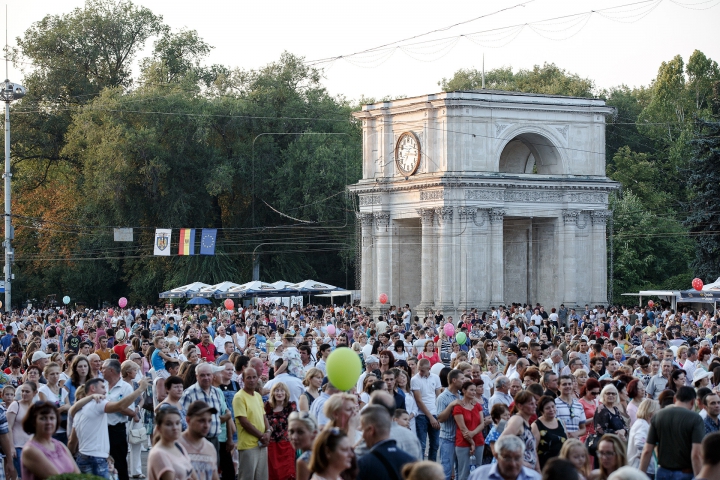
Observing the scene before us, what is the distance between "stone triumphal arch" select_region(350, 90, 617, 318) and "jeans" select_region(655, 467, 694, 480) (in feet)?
133

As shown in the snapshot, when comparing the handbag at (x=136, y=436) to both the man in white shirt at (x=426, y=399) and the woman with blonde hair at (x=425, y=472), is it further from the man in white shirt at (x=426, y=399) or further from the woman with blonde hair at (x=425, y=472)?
the woman with blonde hair at (x=425, y=472)

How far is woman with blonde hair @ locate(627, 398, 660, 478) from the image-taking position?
12.3 meters

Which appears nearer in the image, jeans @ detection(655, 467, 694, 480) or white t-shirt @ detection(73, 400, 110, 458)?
jeans @ detection(655, 467, 694, 480)

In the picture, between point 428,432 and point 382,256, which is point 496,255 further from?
point 428,432

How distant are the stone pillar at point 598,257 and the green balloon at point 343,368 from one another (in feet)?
144

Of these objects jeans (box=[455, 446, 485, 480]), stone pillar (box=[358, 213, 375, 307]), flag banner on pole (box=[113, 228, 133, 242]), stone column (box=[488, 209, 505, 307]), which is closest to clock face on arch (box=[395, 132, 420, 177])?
stone pillar (box=[358, 213, 375, 307])

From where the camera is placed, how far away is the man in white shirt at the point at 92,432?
1259 centimetres

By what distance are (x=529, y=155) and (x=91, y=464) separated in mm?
49476

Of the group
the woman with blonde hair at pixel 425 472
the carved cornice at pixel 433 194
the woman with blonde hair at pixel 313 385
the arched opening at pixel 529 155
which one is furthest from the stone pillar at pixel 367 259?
the woman with blonde hair at pixel 425 472

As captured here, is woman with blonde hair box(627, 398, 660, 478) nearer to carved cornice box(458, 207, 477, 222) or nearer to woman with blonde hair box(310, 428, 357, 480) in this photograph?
woman with blonde hair box(310, 428, 357, 480)

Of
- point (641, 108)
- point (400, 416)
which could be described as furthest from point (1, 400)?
point (641, 108)

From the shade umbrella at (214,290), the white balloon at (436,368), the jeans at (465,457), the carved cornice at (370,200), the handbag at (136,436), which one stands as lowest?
the handbag at (136,436)

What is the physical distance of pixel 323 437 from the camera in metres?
8.84

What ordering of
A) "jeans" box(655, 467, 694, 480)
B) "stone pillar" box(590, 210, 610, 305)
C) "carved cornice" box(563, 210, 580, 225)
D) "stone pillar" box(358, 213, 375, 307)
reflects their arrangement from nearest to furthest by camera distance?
"jeans" box(655, 467, 694, 480), "carved cornice" box(563, 210, 580, 225), "stone pillar" box(590, 210, 610, 305), "stone pillar" box(358, 213, 375, 307)
